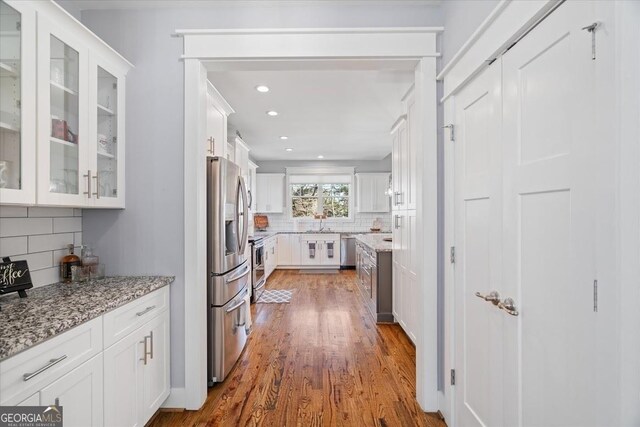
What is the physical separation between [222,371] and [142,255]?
105 centimetres

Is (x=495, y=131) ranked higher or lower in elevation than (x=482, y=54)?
lower

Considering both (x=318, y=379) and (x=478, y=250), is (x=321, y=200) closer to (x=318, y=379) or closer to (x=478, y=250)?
(x=318, y=379)

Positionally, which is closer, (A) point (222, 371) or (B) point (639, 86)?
(B) point (639, 86)

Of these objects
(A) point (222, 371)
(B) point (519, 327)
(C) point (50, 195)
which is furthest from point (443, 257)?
(C) point (50, 195)

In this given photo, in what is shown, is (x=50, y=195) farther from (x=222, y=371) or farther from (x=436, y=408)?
(x=436, y=408)

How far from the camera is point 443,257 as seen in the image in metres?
2.04

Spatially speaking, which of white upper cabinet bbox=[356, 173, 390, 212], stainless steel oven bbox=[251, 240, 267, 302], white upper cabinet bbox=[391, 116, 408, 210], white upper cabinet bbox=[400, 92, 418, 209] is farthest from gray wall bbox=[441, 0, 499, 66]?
white upper cabinet bbox=[356, 173, 390, 212]

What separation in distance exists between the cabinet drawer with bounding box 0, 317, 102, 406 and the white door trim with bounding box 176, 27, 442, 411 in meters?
0.71

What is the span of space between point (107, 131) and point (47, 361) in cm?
140

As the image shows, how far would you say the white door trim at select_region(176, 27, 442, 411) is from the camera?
2.05 m

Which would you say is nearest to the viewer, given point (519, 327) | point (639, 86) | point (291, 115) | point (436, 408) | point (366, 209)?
point (639, 86)

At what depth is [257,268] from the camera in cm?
500

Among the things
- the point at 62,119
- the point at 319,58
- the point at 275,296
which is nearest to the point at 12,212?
the point at 62,119

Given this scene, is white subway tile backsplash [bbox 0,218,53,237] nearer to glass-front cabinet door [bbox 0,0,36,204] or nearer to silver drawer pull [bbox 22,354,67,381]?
glass-front cabinet door [bbox 0,0,36,204]
